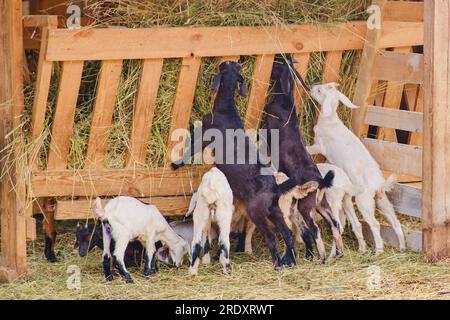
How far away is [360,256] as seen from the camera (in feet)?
25.5

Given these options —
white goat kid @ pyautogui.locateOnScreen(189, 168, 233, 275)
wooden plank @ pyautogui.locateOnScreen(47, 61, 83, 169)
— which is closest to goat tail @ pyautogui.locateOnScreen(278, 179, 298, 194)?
white goat kid @ pyautogui.locateOnScreen(189, 168, 233, 275)

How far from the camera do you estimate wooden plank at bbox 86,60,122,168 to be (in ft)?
23.9

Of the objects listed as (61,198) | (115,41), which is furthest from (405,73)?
(61,198)

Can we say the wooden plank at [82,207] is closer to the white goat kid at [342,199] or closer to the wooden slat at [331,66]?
the white goat kid at [342,199]

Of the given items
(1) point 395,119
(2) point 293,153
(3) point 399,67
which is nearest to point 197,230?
(2) point 293,153

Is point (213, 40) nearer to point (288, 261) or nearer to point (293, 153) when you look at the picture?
point (293, 153)

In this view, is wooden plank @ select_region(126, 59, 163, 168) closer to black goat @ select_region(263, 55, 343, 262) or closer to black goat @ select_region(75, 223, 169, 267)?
black goat @ select_region(75, 223, 169, 267)

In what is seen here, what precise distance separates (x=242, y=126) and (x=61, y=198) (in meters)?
1.40

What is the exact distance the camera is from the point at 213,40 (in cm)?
750

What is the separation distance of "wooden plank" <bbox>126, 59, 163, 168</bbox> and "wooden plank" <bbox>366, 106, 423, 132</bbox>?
1.88 metres

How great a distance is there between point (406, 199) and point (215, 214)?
1.66 meters

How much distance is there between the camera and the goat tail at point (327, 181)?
7453 mm

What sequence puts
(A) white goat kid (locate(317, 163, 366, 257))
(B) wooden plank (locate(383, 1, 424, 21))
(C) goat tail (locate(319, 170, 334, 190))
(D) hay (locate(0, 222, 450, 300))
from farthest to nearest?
1. (B) wooden plank (locate(383, 1, 424, 21))
2. (A) white goat kid (locate(317, 163, 366, 257))
3. (C) goat tail (locate(319, 170, 334, 190))
4. (D) hay (locate(0, 222, 450, 300))

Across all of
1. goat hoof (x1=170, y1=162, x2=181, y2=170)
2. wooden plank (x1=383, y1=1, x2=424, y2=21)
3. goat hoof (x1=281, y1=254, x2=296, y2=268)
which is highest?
wooden plank (x1=383, y1=1, x2=424, y2=21)
